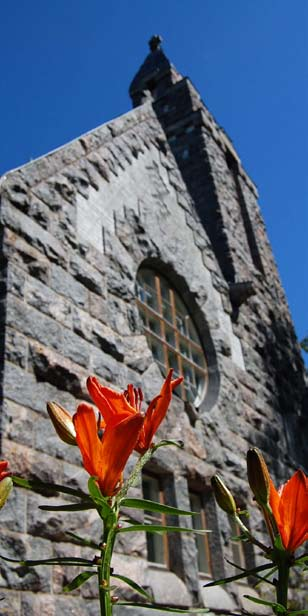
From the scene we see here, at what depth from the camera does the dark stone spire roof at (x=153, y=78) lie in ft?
32.2

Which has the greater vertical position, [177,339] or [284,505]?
[177,339]

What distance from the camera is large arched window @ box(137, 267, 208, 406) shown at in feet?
17.5

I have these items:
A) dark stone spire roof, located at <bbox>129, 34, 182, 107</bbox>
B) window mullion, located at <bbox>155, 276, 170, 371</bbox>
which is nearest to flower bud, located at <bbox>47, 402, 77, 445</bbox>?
window mullion, located at <bbox>155, 276, 170, 371</bbox>

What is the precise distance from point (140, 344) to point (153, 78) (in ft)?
23.0

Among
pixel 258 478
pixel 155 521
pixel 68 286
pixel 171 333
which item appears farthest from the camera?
pixel 171 333

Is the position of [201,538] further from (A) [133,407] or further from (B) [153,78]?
(B) [153,78]

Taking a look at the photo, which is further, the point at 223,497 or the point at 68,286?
the point at 68,286

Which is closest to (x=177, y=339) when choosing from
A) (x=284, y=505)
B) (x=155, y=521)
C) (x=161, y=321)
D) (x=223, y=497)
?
(x=161, y=321)

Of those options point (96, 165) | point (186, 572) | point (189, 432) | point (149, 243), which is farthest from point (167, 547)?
point (96, 165)

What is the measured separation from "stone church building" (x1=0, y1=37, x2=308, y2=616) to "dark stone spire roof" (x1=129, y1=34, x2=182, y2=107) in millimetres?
1830

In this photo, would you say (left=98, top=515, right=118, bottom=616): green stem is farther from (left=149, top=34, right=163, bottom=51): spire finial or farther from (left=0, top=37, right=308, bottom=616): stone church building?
(left=149, top=34, right=163, bottom=51): spire finial

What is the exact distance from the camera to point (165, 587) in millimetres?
3834

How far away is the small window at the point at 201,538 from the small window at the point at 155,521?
376mm

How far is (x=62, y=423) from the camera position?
81 cm
